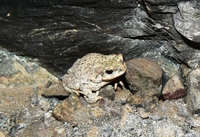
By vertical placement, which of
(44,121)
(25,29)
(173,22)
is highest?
(173,22)

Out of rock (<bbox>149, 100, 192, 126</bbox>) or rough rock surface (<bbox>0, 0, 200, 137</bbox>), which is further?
rock (<bbox>149, 100, 192, 126</bbox>)

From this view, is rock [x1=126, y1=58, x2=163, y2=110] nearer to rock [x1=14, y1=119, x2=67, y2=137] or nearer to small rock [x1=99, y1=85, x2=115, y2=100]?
small rock [x1=99, y1=85, x2=115, y2=100]

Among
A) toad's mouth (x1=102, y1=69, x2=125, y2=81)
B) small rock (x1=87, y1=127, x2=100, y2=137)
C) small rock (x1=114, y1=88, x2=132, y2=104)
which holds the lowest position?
small rock (x1=87, y1=127, x2=100, y2=137)

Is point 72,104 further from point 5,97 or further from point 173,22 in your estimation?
point 173,22

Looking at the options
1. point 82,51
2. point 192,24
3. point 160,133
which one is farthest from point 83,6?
point 160,133

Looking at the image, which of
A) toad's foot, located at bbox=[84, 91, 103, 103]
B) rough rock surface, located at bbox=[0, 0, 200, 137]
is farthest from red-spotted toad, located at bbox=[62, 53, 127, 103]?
rough rock surface, located at bbox=[0, 0, 200, 137]

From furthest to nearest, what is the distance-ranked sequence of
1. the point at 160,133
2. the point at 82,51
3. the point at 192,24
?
the point at 82,51
the point at 160,133
the point at 192,24
